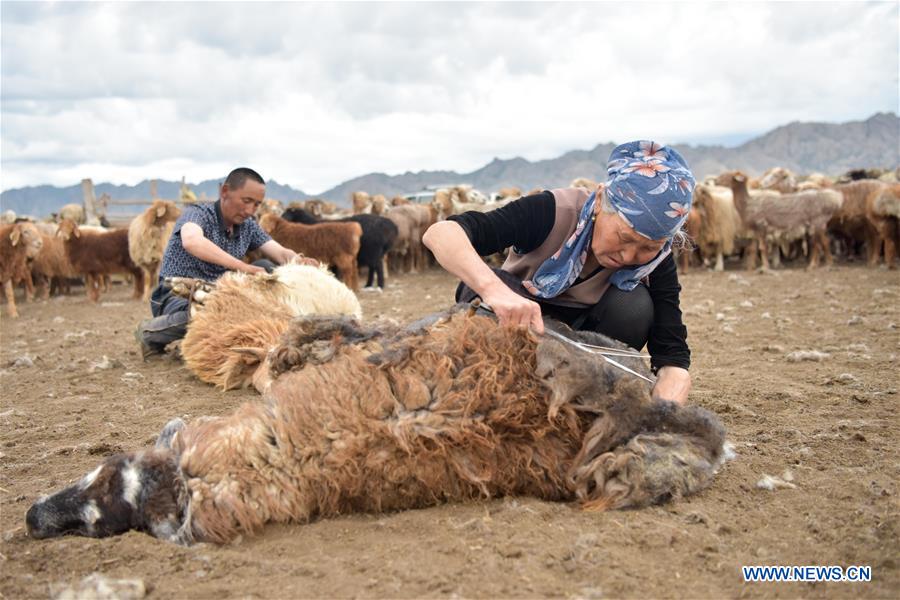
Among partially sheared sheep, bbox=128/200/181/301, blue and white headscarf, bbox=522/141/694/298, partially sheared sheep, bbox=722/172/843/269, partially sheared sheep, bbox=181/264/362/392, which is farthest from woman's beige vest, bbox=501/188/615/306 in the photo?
partially sheared sheep, bbox=722/172/843/269

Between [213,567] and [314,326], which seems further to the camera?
[314,326]

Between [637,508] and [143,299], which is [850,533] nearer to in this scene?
[637,508]

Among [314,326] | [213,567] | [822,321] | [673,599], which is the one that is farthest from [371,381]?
[822,321]

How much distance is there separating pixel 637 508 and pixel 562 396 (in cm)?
54

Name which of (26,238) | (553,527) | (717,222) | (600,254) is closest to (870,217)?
(717,222)

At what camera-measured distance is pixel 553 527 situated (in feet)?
8.90

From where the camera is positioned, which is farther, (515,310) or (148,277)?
(148,277)

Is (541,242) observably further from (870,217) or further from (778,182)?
(778,182)

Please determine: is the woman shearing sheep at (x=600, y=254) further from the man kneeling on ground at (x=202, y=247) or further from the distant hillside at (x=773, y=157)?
the distant hillside at (x=773, y=157)

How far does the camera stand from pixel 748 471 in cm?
344

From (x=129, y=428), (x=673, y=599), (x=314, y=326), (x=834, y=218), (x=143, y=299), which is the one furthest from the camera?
(x=834, y=218)

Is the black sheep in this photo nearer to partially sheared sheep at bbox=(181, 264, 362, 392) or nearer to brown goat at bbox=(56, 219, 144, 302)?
brown goat at bbox=(56, 219, 144, 302)

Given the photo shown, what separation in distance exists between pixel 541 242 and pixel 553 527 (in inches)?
62.0

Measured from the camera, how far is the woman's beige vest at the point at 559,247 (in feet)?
12.2
